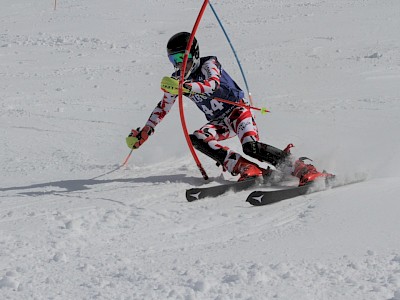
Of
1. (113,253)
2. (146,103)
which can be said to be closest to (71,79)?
(146,103)

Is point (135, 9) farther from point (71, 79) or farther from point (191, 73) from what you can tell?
point (191, 73)

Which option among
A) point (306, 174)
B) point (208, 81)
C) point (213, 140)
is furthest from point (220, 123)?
point (306, 174)

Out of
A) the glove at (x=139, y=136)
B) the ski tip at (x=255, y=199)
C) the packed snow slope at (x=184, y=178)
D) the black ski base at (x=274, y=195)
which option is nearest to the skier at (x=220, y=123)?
the glove at (x=139, y=136)

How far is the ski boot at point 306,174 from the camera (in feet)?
16.5

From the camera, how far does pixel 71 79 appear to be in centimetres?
1176

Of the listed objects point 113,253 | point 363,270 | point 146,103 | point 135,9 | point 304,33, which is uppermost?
point 135,9

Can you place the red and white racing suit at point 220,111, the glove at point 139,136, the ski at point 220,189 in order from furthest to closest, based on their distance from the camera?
the glove at point 139,136 < the red and white racing suit at point 220,111 < the ski at point 220,189

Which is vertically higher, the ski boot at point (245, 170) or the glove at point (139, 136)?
the glove at point (139, 136)

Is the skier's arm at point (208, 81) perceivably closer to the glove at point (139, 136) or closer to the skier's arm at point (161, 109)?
the skier's arm at point (161, 109)

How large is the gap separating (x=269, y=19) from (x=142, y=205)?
13127 millimetres

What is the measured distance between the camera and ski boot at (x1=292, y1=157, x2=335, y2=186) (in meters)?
5.04

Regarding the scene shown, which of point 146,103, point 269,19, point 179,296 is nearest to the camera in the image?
point 179,296

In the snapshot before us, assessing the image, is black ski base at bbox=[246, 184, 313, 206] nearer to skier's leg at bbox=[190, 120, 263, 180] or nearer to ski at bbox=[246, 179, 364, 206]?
ski at bbox=[246, 179, 364, 206]

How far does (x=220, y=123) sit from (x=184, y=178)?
2.16ft
